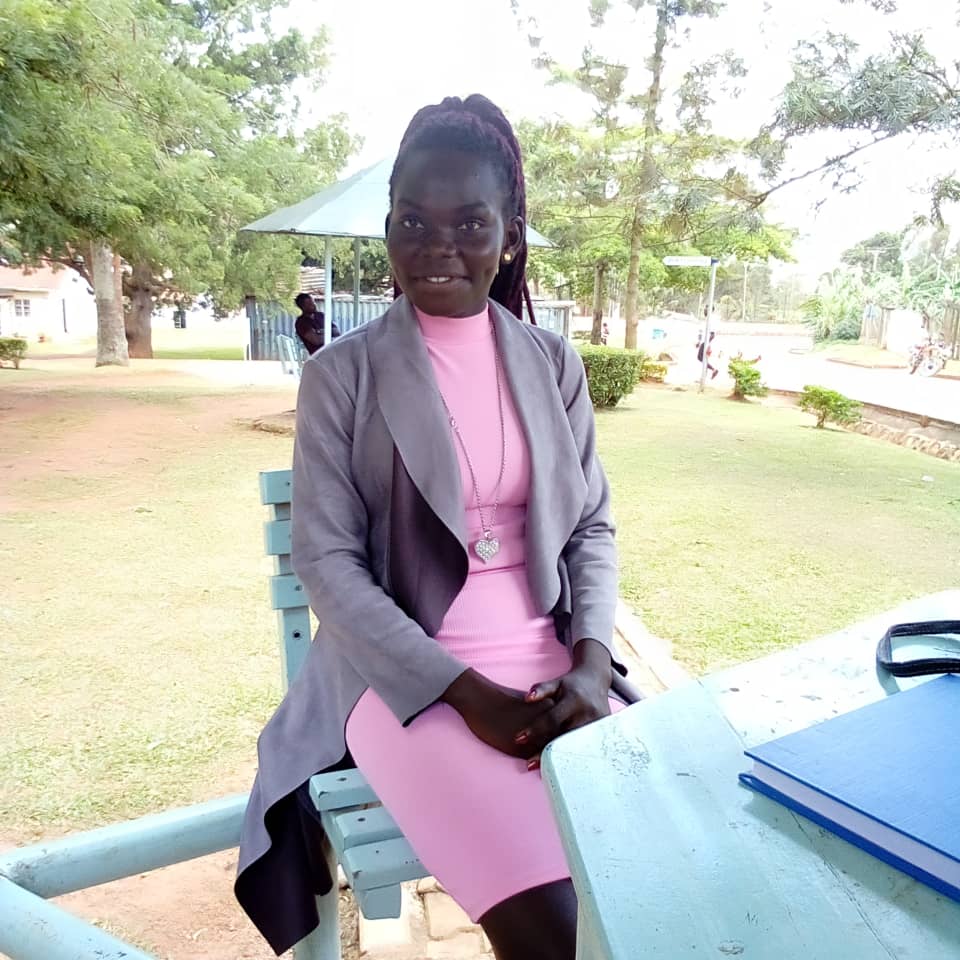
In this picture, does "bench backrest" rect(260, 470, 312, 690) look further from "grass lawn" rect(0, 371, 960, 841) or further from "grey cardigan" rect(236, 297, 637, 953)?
"grass lawn" rect(0, 371, 960, 841)

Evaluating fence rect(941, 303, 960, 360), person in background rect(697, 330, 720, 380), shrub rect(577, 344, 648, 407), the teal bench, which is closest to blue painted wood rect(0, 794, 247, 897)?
the teal bench

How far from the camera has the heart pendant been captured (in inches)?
50.6

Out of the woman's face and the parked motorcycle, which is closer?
the woman's face

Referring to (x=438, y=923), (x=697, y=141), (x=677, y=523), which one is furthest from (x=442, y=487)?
(x=697, y=141)

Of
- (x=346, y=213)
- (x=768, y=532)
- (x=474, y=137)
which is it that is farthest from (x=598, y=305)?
(x=474, y=137)

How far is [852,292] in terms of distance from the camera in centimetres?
2395

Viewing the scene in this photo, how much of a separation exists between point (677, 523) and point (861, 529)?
1.06 meters

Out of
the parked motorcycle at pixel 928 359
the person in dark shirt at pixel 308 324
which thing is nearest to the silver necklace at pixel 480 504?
the person in dark shirt at pixel 308 324

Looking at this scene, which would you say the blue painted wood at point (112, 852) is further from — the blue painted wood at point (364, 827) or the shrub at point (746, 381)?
the shrub at point (746, 381)

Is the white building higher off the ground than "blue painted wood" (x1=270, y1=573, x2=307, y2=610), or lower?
Result: higher

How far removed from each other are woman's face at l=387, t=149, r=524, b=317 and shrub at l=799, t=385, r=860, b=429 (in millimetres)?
9023

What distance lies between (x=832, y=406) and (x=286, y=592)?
9.12 meters

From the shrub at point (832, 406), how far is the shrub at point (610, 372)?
199 centimetres

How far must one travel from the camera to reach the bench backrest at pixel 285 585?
149 centimetres
